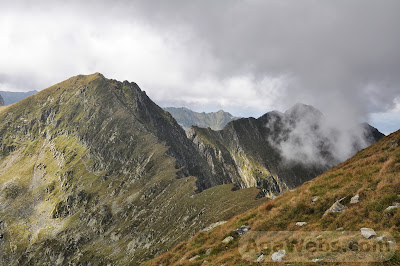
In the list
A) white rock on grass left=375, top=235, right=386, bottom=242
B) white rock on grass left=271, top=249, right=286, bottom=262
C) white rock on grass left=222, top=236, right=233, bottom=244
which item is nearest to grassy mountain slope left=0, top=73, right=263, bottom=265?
white rock on grass left=222, top=236, right=233, bottom=244

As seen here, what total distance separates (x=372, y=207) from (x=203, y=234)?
741 inches

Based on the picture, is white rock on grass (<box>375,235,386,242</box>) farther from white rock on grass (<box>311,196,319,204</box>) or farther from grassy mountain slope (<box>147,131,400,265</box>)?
white rock on grass (<box>311,196,319,204</box>)

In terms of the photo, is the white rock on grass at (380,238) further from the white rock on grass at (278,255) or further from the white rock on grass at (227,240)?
the white rock on grass at (227,240)

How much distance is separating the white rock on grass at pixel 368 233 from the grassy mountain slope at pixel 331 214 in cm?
66

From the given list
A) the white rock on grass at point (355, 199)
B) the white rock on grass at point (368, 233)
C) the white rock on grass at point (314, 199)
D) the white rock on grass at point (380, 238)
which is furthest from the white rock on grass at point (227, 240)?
the white rock on grass at point (380, 238)

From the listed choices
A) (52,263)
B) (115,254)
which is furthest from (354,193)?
(52,263)

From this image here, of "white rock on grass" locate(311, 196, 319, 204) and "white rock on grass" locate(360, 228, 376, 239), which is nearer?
"white rock on grass" locate(360, 228, 376, 239)

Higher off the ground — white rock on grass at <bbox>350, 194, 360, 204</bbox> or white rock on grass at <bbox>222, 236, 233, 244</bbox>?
white rock on grass at <bbox>350, 194, 360, 204</bbox>

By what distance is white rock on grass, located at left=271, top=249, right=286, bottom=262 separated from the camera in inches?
627

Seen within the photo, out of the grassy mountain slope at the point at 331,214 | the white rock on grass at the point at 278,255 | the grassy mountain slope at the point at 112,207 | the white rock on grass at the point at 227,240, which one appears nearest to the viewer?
the white rock on grass at the point at 278,255

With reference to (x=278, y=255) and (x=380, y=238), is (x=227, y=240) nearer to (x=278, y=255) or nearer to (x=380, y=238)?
(x=278, y=255)

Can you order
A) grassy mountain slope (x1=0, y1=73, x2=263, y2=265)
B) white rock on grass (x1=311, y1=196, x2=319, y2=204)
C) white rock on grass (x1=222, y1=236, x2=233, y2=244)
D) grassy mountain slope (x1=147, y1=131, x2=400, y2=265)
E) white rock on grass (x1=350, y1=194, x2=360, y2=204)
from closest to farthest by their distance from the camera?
grassy mountain slope (x1=147, y1=131, x2=400, y2=265) < white rock on grass (x1=350, y1=194, x2=360, y2=204) < white rock on grass (x1=311, y1=196, x2=319, y2=204) < white rock on grass (x1=222, y1=236, x2=233, y2=244) < grassy mountain slope (x1=0, y1=73, x2=263, y2=265)

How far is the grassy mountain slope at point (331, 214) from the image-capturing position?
16656 mm

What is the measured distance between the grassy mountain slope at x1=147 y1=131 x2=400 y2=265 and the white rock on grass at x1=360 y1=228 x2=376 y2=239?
2.15 feet
